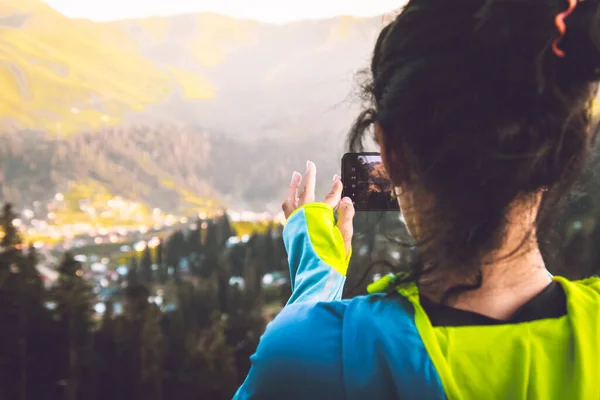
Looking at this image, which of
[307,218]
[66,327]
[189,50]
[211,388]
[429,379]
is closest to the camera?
[429,379]

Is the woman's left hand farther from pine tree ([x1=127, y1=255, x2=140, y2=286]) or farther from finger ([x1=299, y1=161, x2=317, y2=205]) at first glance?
pine tree ([x1=127, y1=255, x2=140, y2=286])

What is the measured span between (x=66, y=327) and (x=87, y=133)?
2.08 metres

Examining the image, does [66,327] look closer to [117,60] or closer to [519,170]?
[519,170]

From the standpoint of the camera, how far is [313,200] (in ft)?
1.64

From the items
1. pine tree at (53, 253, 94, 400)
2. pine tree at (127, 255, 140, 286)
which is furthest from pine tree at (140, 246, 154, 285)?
pine tree at (53, 253, 94, 400)

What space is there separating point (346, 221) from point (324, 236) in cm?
4

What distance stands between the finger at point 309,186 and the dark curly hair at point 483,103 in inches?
6.6

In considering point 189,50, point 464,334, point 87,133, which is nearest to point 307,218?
point 464,334

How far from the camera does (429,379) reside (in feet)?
1.00

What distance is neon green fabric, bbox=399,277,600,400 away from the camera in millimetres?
305

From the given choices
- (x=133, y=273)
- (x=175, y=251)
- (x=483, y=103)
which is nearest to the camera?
(x=483, y=103)

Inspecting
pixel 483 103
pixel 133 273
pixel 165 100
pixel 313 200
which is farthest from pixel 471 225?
pixel 165 100

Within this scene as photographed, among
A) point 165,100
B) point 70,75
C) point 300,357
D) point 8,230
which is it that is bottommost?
point 8,230

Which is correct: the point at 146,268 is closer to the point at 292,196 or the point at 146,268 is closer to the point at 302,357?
the point at 292,196
